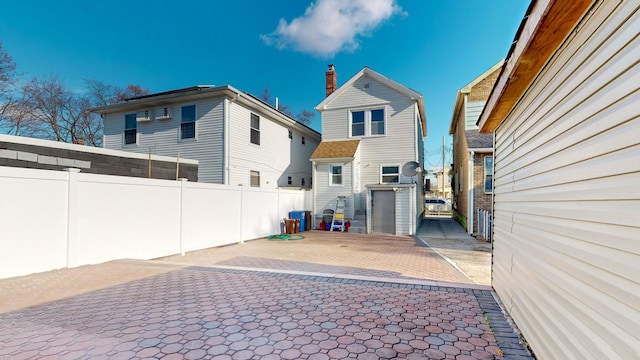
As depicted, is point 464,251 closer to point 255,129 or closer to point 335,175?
point 335,175

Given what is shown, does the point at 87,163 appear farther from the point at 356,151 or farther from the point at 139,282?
the point at 356,151

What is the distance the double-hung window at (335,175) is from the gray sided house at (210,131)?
3260 millimetres

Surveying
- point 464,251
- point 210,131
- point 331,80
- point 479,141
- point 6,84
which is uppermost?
point 331,80

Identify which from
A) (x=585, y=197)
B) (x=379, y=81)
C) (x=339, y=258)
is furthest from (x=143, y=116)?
(x=585, y=197)

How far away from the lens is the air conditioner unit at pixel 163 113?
13.6 metres

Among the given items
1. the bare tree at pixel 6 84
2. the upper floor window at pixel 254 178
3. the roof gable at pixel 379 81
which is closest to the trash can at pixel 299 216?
the upper floor window at pixel 254 178

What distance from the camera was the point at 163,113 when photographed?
45.4 feet

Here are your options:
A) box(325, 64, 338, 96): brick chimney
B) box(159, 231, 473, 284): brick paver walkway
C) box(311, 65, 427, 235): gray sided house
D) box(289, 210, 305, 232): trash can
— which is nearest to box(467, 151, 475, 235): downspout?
box(311, 65, 427, 235): gray sided house

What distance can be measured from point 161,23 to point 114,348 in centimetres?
2083

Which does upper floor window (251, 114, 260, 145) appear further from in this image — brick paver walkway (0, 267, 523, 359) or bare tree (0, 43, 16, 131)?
bare tree (0, 43, 16, 131)

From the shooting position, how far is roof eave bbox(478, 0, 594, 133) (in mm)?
1889

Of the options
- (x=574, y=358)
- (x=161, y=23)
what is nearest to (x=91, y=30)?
(x=161, y=23)

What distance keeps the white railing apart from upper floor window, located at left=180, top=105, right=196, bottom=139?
12.5 metres

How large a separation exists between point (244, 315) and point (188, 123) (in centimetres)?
1193
